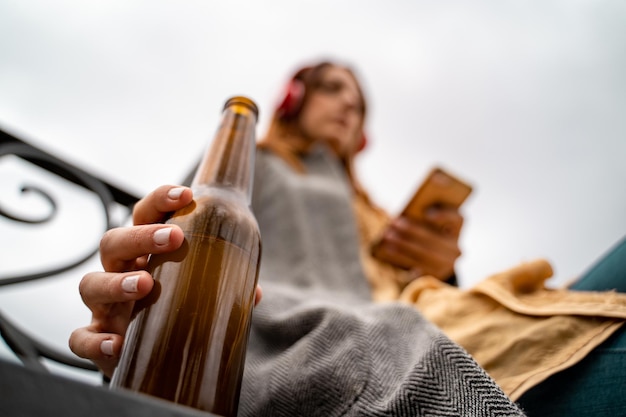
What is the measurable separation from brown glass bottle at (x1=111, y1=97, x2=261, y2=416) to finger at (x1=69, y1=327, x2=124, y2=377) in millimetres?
55

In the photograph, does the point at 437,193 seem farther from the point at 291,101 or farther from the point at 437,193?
the point at 291,101

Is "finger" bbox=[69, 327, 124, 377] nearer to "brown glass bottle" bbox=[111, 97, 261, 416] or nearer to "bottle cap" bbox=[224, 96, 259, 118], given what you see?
"brown glass bottle" bbox=[111, 97, 261, 416]

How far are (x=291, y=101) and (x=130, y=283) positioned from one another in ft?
3.85

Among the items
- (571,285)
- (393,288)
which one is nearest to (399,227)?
(393,288)

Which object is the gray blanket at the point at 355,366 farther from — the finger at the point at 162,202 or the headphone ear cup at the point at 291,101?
the headphone ear cup at the point at 291,101

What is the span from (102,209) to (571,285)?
0.77 meters

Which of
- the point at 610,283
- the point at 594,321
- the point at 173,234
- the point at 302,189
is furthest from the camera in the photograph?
the point at 302,189

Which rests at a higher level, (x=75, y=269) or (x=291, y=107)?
(x=291, y=107)

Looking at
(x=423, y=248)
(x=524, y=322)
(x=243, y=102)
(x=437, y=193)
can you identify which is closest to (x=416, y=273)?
(x=423, y=248)

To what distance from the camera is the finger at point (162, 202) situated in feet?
1.18

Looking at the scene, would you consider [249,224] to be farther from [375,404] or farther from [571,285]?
[571,285]

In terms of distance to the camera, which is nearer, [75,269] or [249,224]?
[249,224]

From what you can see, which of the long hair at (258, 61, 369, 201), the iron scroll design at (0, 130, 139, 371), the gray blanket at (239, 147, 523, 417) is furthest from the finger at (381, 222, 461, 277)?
the iron scroll design at (0, 130, 139, 371)

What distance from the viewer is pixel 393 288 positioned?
3.07 ft
